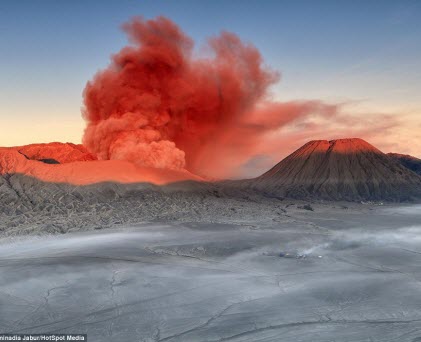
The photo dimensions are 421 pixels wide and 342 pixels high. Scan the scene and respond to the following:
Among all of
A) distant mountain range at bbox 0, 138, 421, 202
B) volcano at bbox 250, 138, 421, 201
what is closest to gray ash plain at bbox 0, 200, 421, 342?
distant mountain range at bbox 0, 138, 421, 202

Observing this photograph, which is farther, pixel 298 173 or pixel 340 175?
pixel 298 173

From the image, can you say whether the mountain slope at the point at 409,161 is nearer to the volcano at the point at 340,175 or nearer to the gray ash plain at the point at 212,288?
the volcano at the point at 340,175

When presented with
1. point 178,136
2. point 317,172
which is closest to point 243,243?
point 178,136

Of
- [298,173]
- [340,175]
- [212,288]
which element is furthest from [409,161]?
[212,288]

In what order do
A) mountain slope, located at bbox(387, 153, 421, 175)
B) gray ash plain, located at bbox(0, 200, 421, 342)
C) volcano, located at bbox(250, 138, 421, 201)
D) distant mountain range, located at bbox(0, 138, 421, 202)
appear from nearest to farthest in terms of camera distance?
gray ash plain, located at bbox(0, 200, 421, 342)
distant mountain range, located at bbox(0, 138, 421, 202)
volcano, located at bbox(250, 138, 421, 201)
mountain slope, located at bbox(387, 153, 421, 175)

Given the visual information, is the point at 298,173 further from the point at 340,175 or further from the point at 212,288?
the point at 212,288

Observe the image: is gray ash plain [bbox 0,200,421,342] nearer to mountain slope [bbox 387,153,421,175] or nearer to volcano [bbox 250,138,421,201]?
volcano [bbox 250,138,421,201]

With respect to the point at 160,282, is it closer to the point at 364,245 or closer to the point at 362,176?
the point at 364,245

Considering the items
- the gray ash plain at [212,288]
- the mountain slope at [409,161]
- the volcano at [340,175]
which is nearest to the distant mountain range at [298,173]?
the volcano at [340,175]
